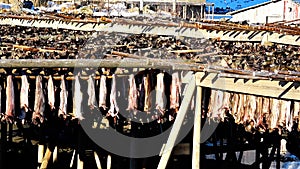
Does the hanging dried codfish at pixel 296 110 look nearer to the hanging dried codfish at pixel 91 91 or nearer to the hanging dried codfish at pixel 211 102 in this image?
the hanging dried codfish at pixel 211 102

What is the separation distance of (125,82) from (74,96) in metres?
0.89

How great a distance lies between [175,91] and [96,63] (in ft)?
4.62

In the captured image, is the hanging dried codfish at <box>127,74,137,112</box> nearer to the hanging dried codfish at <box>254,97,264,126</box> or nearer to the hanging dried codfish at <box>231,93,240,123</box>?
the hanging dried codfish at <box>231,93,240,123</box>

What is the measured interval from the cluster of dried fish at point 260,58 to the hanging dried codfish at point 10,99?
11.7 ft

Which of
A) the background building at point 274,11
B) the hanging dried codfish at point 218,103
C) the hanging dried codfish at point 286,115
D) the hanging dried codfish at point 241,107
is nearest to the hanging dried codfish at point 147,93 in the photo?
the hanging dried codfish at point 218,103

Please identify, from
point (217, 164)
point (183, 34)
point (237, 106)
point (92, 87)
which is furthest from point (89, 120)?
point (183, 34)

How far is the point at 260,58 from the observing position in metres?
9.77

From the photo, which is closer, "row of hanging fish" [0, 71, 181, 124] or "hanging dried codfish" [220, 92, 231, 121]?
"hanging dried codfish" [220, 92, 231, 121]

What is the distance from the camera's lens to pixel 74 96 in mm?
9508

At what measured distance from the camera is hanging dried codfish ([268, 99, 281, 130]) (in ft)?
26.7

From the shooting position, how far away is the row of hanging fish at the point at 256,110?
802 cm

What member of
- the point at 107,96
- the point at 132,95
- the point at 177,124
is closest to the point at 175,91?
the point at 132,95

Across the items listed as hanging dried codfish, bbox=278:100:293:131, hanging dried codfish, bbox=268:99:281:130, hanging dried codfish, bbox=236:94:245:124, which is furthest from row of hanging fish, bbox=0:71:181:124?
hanging dried codfish, bbox=278:100:293:131

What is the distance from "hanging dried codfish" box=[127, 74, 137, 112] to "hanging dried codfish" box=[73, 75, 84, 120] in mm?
824
